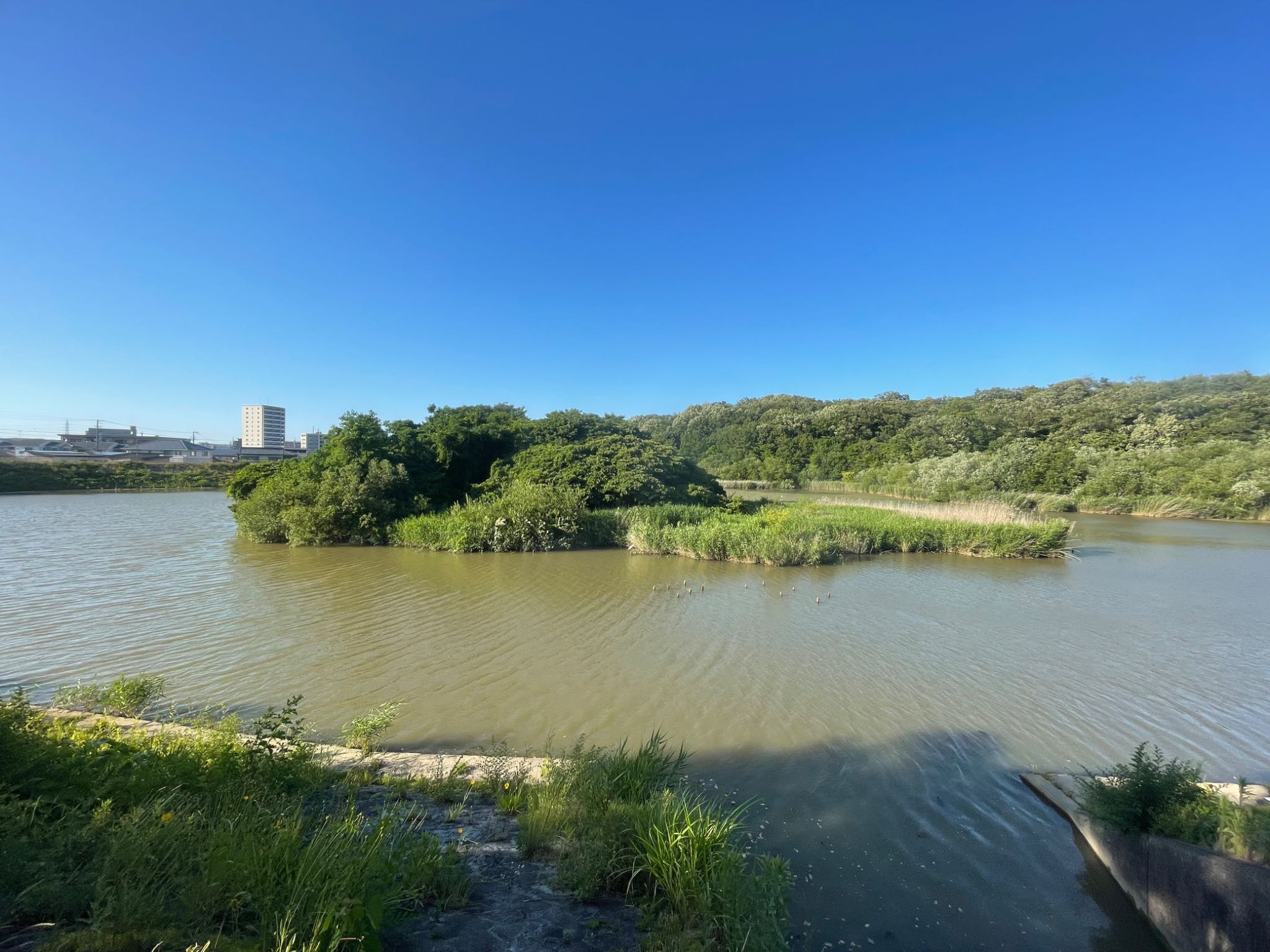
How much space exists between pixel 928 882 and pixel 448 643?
25.8 ft

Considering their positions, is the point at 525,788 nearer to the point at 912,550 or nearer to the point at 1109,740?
the point at 1109,740

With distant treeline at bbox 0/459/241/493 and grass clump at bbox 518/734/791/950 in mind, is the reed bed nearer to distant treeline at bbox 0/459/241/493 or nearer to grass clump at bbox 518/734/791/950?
grass clump at bbox 518/734/791/950

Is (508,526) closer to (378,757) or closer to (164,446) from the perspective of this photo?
(378,757)

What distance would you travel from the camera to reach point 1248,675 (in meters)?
8.63

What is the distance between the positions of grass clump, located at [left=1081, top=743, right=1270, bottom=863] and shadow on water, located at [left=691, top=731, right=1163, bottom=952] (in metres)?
0.59

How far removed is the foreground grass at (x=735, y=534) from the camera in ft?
59.6

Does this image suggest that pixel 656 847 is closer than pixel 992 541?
Yes

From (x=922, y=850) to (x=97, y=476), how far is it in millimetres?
70599

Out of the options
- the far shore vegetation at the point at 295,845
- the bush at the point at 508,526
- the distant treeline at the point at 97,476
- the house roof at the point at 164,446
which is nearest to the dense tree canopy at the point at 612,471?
the bush at the point at 508,526

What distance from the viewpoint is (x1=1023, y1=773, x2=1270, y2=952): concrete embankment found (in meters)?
3.22

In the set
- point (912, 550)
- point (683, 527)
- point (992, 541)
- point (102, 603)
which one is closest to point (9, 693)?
point (102, 603)

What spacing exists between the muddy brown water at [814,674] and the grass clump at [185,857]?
271 cm

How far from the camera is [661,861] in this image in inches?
133

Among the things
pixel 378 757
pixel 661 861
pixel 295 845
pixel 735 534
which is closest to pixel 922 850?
pixel 661 861
